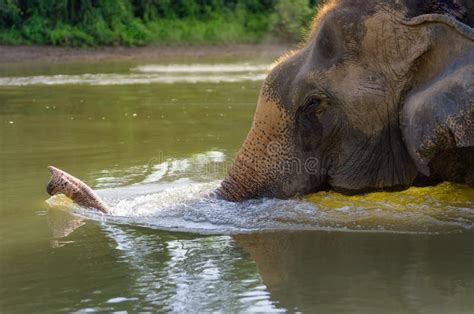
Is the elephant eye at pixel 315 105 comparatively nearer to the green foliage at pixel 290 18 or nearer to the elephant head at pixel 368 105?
the elephant head at pixel 368 105

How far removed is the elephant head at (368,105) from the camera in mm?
5094

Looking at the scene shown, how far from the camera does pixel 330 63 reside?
5.57m

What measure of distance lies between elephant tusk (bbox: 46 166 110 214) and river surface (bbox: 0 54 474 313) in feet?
0.31

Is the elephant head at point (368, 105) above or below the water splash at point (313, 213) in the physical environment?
above

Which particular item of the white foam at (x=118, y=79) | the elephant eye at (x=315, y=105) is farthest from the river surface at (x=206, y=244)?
the white foam at (x=118, y=79)

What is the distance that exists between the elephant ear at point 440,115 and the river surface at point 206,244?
1.96ft

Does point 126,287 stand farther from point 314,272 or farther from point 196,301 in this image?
point 314,272

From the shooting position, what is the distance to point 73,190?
6680 millimetres

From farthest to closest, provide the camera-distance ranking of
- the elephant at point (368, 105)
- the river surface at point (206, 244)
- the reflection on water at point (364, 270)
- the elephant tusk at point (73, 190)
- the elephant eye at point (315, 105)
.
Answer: the elephant tusk at point (73, 190)
the elephant eye at point (315, 105)
the elephant at point (368, 105)
the river surface at point (206, 244)
the reflection on water at point (364, 270)

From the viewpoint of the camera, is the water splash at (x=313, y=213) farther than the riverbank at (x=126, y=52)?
No

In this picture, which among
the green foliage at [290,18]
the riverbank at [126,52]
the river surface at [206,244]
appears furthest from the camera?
the green foliage at [290,18]

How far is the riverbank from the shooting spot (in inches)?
1301

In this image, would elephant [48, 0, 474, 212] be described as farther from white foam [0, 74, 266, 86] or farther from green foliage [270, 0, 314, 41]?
green foliage [270, 0, 314, 41]

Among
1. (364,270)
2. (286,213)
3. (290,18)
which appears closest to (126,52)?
(290,18)
